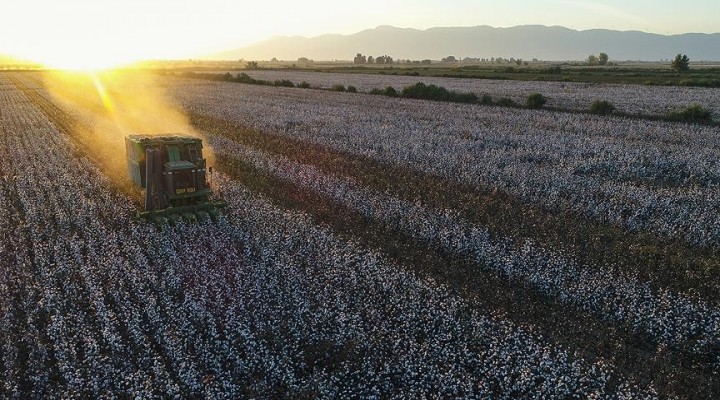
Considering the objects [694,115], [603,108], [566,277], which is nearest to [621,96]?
[603,108]

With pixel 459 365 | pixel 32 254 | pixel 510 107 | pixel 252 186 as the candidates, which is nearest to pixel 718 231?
pixel 459 365

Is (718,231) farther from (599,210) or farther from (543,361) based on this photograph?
(543,361)

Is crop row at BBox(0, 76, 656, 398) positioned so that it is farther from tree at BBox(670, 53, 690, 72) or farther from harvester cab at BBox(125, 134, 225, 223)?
tree at BBox(670, 53, 690, 72)

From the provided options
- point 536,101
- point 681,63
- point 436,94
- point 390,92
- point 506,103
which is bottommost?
point 506,103

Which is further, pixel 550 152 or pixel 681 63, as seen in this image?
pixel 681 63

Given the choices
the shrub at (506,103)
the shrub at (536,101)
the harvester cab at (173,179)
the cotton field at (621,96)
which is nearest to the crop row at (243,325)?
the harvester cab at (173,179)

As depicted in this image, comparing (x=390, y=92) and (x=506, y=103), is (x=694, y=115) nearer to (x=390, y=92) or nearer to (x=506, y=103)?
(x=506, y=103)
